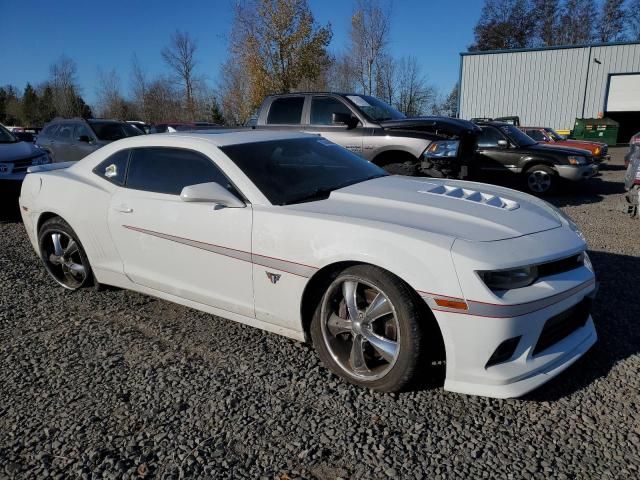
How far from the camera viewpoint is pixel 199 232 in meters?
3.12

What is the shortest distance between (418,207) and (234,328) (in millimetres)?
1639

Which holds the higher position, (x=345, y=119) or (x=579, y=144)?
(x=345, y=119)

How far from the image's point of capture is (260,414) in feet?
8.24

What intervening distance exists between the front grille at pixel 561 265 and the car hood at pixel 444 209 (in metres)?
0.21

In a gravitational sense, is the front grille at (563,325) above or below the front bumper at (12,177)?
below

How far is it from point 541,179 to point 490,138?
141cm

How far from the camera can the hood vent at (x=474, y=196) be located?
2.99m

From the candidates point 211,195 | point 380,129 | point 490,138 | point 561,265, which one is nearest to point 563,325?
point 561,265

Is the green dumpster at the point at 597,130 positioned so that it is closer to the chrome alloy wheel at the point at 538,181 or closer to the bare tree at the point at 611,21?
the chrome alloy wheel at the point at 538,181

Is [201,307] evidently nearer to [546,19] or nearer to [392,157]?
[392,157]

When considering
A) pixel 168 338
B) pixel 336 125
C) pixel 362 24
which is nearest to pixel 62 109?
pixel 362 24

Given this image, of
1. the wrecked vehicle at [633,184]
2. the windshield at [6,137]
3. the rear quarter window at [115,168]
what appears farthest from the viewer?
the windshield at [6,137]

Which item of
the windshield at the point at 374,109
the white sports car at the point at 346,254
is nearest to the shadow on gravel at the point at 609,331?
the white sports car at the point at 346,254

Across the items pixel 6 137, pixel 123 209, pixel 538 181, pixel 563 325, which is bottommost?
pixel 538 181
